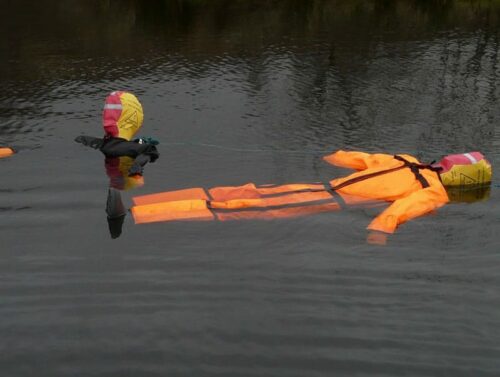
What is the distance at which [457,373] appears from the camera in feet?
14.8

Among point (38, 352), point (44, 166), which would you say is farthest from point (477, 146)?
point (38, 352)

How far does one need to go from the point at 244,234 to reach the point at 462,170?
2.49 meters

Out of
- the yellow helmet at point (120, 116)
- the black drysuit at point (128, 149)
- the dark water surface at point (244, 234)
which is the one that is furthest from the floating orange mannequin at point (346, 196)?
the yellow helmet at point (120, 116)

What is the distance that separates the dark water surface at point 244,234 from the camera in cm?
472

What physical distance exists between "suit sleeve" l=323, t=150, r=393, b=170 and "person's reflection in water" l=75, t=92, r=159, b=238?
6.98 feet

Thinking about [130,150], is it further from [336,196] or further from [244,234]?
[336,196]

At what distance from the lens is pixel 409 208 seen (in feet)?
21.5

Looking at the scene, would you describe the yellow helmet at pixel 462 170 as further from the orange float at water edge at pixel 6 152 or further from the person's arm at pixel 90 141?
the orange float at water edge at pixel 6 152

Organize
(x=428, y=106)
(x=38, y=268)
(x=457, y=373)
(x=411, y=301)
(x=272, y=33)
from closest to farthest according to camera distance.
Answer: (x=457, y=373) < (x=411, y=301) < (x=38, y=268) < (x=428, y=106) < (x=272, y=33)

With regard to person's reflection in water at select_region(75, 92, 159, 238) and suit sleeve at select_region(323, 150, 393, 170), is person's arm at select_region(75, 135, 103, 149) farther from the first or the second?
suit sleeve at select_region(323, 150, 393, 170)

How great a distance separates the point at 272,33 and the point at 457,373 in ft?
39.8

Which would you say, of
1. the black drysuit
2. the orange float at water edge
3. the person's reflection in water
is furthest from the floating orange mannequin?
the orange float at water edge

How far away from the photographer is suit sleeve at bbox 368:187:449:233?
6.37 m

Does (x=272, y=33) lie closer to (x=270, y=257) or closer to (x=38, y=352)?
(x=270, y=257)
